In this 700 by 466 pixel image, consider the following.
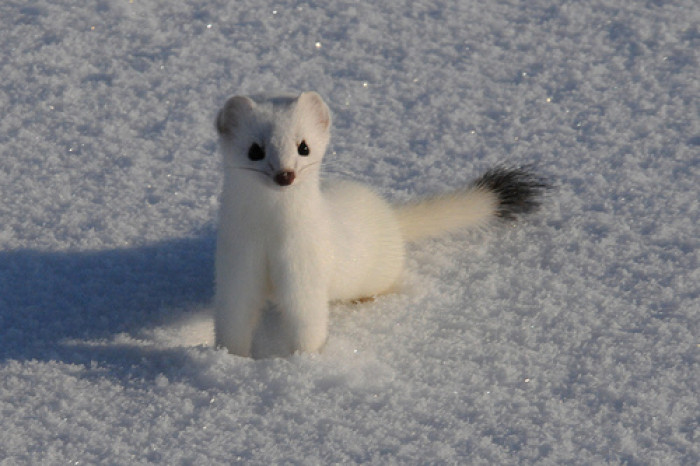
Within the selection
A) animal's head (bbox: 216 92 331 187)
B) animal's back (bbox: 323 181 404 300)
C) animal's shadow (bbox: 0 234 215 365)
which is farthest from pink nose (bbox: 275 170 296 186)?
animal's shadow (bbox: 0 234 215 365)

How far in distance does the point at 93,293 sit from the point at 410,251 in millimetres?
838

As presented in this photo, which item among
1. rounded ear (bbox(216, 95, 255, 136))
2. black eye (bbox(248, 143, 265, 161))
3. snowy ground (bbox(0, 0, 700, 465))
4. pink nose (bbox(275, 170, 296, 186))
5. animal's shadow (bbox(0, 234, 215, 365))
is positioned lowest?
animal's shadow (bbox(0, 234, 215, 365))

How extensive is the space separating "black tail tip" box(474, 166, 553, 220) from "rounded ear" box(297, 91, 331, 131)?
2.30ft

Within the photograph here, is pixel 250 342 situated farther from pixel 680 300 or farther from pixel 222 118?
pixel 680 300

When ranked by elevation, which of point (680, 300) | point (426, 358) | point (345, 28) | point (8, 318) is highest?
point (345, 28)

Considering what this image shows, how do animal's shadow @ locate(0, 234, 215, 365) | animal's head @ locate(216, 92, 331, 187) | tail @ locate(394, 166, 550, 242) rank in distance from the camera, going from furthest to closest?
1. tail @ locate(394, 166, 550, 242)
2. animal's shadow @ locate(0, 234, 215, 365)
3. animal's head @ locate(216, 92, 331, 187)

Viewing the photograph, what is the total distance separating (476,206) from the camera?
2586 millimetres

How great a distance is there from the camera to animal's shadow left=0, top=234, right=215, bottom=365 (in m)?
2.12

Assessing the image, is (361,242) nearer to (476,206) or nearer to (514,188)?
(476,206)

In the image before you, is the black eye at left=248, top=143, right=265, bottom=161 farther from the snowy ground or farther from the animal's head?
the snowy ground

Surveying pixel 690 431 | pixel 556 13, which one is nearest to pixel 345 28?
pixel 556 13

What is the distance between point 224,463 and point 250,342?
1.56ft

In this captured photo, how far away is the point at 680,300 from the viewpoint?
225 centimetres

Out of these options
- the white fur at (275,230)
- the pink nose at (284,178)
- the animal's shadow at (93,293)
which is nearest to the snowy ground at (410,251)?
the animal's shadow at (93,293)
